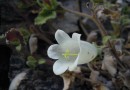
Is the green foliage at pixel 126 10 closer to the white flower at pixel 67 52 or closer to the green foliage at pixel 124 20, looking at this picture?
the green foliage at pixel 124 20

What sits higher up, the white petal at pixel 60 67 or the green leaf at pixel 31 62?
the white petal at pixel 60 67

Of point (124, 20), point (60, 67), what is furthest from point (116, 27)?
point (60, 67)

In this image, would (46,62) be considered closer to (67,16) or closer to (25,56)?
(25,56)

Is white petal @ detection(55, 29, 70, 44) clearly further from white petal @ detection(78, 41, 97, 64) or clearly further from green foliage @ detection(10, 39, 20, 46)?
green foliage @ detection(10, 39, 20, 46)

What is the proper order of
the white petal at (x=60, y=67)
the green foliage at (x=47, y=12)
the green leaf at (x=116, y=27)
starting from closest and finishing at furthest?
the white petal at (x=60, y=67)
the green leaf at (x=116, y=27)
the green foliage at (x=47, y=12)

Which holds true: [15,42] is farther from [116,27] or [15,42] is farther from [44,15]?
[116,27]

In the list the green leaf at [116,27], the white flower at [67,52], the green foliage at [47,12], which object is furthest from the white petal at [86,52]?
the green foliage at [47,12]

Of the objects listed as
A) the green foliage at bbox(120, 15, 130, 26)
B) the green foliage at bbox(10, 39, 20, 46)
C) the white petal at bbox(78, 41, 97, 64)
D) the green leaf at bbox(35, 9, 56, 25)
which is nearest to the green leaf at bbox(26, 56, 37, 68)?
the green foliage at bbox(10, 39, 20, 46)
